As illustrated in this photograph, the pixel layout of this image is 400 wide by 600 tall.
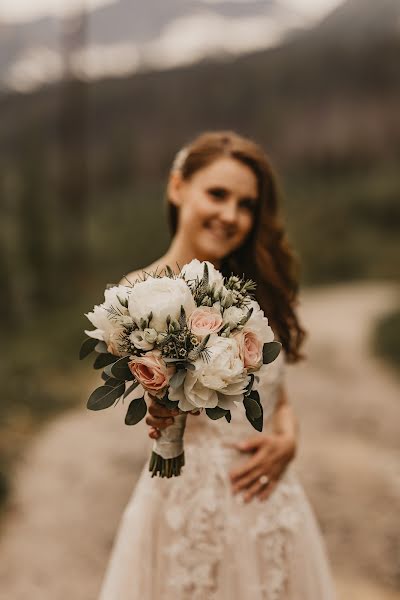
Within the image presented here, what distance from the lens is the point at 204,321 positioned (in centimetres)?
147

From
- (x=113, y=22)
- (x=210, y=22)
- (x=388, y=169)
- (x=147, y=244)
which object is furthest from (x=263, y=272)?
(x=210, y=22)

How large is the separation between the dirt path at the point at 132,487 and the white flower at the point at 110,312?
8.49 feet

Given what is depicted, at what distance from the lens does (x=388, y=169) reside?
22.4 metres

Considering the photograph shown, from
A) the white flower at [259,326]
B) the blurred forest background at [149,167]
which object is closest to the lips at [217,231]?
the white flower at [259,326]

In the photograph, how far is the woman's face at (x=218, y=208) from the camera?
2.05 m

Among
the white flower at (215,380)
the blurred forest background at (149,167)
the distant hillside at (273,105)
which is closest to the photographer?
the white flower at (215,380)

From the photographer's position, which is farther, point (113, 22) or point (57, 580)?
point (113, 22)

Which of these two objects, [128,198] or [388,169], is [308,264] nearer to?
[128,198]

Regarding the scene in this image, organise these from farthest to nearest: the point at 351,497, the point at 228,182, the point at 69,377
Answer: the point at 69,377, the point at 351,497, the point at 228,182

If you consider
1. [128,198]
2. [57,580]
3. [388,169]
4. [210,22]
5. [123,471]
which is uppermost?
[210,22]


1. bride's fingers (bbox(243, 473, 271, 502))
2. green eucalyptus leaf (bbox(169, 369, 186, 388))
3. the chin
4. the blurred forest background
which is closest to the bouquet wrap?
green eucalyptus leaf (bbox(169, 369, 186, 388))

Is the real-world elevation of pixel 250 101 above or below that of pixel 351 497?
above

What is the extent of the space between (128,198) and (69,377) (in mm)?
12520

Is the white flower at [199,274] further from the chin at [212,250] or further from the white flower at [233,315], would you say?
the chin at [212,250]
